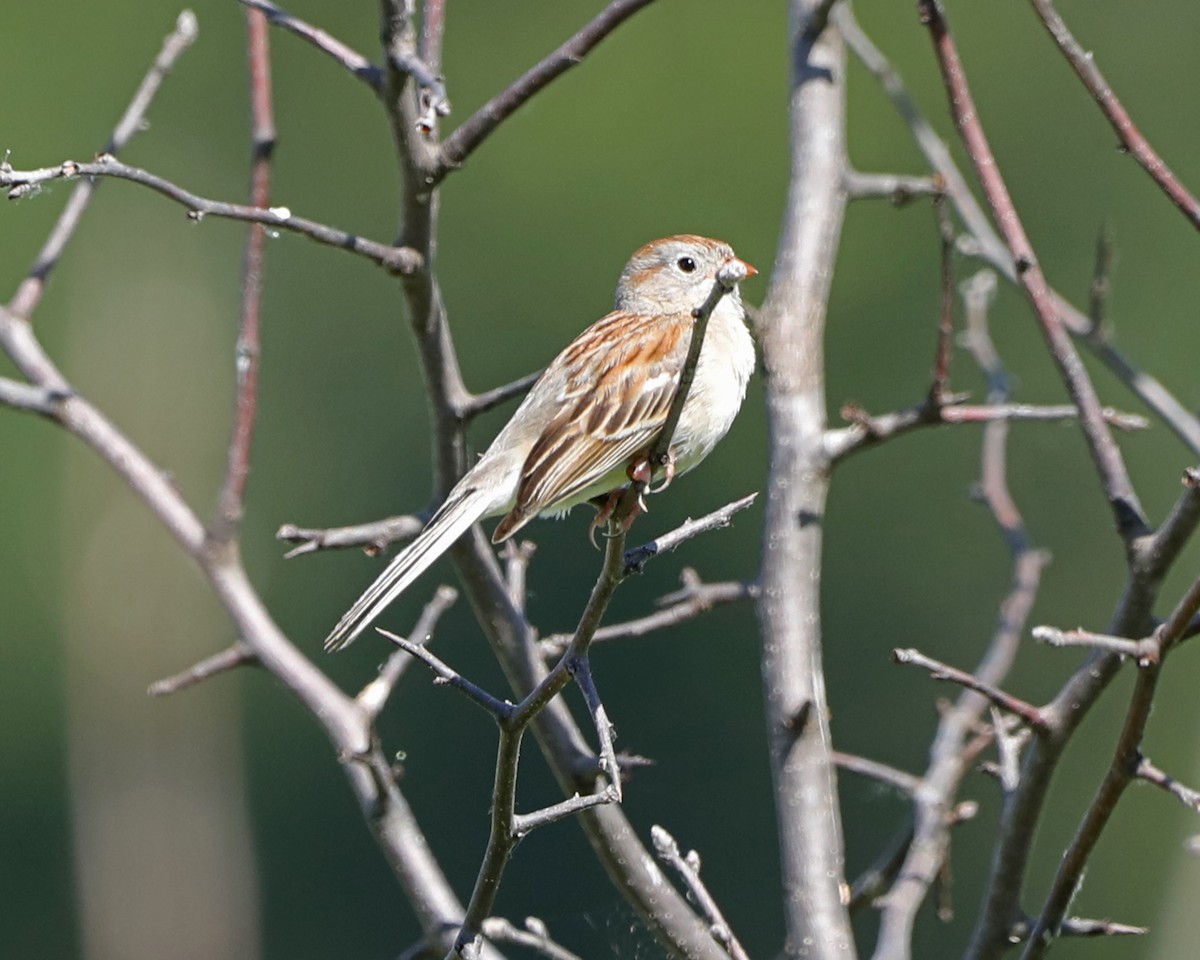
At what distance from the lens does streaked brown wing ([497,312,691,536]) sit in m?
3.59

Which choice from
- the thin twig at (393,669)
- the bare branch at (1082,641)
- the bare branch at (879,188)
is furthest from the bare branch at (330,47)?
the bare branch at (1082,641)

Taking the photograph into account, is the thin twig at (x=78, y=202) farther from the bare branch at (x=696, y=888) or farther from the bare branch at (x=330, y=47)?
the bare branch at (x=696, y=888)

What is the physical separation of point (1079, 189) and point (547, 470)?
12580 millimetres

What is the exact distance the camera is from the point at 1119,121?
269 cm

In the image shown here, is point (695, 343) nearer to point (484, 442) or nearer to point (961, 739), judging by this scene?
point (961, 739)

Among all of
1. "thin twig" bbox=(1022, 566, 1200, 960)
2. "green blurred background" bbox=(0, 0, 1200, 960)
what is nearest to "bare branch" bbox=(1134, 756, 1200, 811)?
"thin twig" bbox=(1022, 566, 1200, 960)

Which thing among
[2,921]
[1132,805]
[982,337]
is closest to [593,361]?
[982,337]

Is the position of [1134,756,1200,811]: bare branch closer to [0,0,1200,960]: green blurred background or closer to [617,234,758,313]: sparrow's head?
[617,234,758,313]: sparrow's head

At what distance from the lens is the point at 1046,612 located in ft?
41.4

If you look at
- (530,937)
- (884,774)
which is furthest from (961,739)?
(530,937)

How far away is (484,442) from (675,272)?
279 inches

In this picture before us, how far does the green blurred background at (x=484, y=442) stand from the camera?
11906 millimetres

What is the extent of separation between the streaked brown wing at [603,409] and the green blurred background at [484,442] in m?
6.55

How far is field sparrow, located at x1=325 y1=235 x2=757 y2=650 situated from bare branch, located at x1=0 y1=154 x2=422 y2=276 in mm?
614
